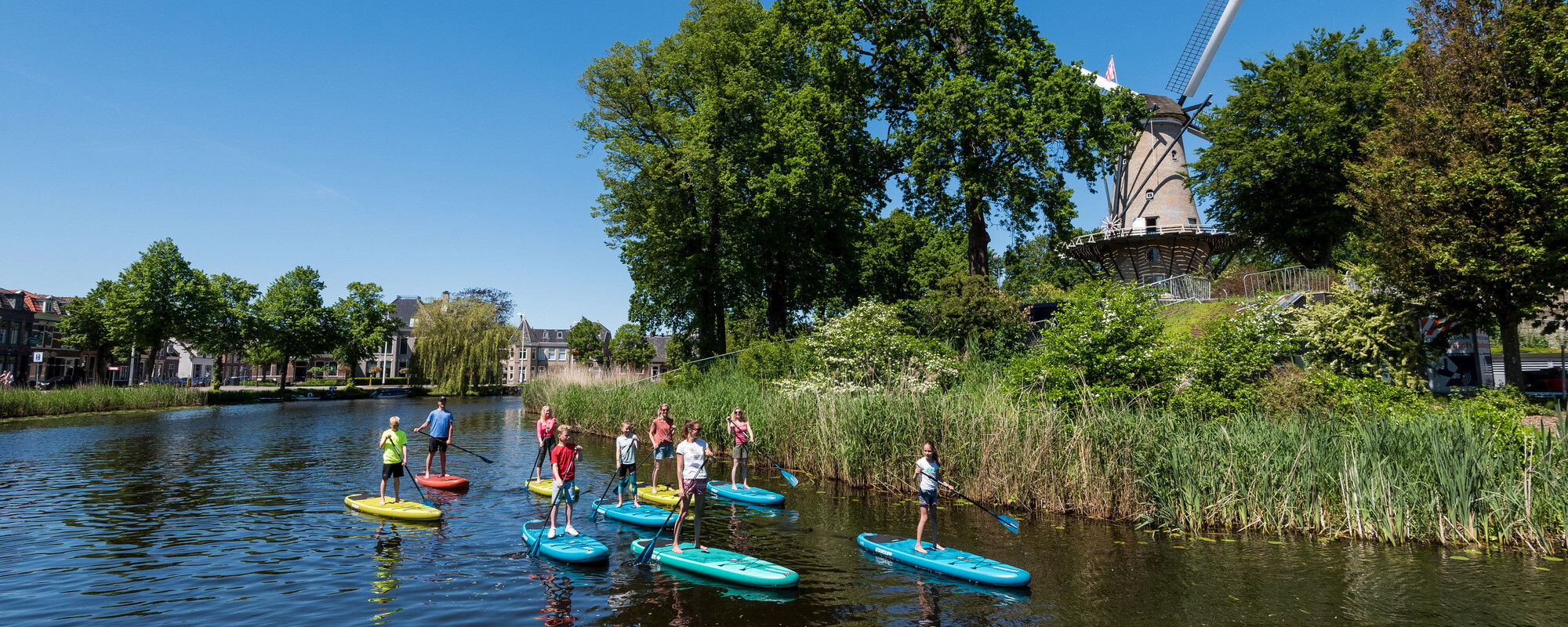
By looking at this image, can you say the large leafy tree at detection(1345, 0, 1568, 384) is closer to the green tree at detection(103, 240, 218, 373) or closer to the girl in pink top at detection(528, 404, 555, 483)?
the girl in pink top at detection(528, 404, 555, 483)

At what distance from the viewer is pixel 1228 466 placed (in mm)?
12562

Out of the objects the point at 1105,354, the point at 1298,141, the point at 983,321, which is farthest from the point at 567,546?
the point at 1298,141

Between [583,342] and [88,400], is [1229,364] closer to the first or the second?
[88,400]

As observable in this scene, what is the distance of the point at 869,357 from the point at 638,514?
412 inches

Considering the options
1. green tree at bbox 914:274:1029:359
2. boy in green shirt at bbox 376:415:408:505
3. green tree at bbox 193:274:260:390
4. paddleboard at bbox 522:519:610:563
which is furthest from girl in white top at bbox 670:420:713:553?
green tree at bbox 193:274:260:390

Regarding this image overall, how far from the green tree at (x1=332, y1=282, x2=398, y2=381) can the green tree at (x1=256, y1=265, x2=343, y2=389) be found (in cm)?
133

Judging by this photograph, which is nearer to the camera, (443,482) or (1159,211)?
(443,482)

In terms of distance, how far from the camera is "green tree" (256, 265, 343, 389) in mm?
60000

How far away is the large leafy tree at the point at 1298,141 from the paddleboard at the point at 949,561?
28806 mm

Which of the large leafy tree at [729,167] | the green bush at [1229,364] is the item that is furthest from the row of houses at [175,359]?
the green bush at [1229,364]

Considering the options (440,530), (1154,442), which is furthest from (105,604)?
(1154,442)

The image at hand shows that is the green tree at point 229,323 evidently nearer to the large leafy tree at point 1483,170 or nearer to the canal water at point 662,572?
the canal water at point 662,572

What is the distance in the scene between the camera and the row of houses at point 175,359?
60.4m

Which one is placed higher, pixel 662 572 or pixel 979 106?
pixel 979 106
